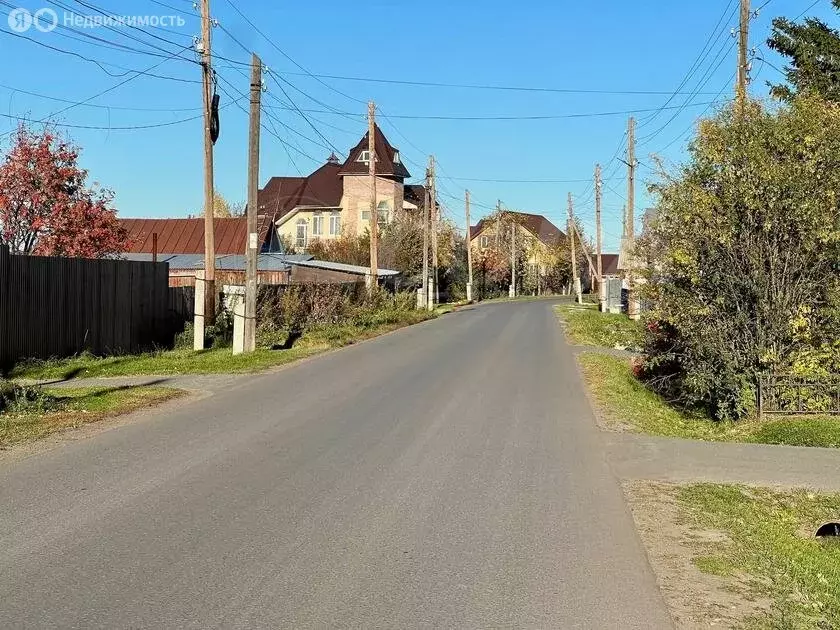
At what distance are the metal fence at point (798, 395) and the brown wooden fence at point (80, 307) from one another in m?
13.2

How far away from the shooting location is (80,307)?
18812 mm

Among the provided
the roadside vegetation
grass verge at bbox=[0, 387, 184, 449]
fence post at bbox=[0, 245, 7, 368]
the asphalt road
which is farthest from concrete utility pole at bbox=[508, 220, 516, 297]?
the asphalt road

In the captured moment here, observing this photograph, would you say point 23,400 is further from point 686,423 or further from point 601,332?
point 601,332

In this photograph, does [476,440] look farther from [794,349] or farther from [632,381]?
[632,381]

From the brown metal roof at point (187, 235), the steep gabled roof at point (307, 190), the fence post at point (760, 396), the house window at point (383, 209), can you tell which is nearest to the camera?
the fence post at point (760, 396)

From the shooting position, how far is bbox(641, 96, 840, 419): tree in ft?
39.8

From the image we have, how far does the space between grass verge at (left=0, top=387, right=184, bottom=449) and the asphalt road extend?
745 mm

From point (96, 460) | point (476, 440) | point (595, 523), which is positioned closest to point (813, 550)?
point (595, 523)

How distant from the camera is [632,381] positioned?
17609 millimetres

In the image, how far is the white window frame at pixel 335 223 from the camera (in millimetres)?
70062

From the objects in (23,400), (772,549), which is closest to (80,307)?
(23,400)

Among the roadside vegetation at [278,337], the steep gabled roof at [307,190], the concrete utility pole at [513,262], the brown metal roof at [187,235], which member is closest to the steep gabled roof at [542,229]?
the concrete utility pole at [513,262]

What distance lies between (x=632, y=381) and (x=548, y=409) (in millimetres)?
5343

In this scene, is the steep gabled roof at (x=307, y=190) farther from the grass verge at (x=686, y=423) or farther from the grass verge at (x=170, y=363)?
the grass verge at (x=686, y=423)
